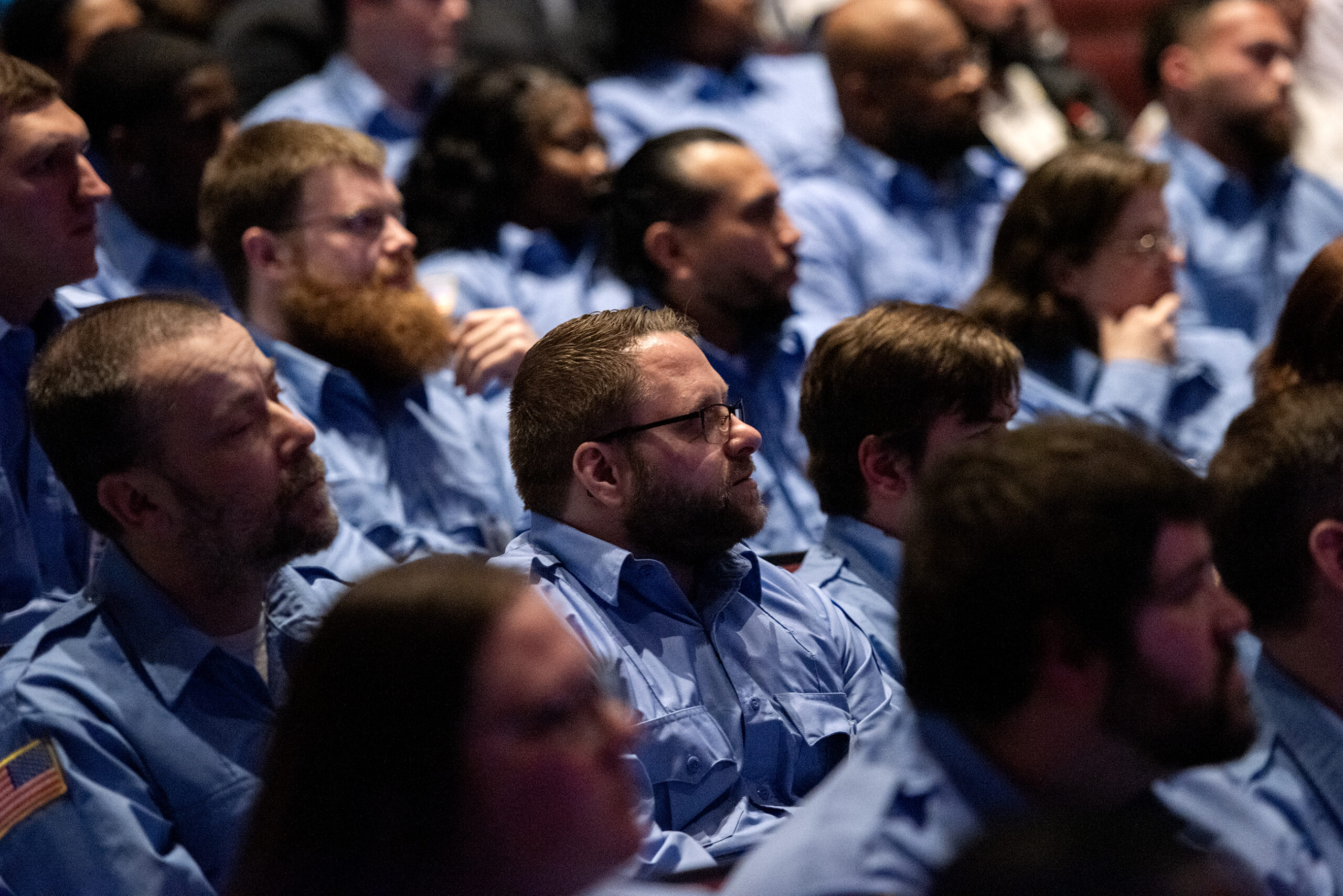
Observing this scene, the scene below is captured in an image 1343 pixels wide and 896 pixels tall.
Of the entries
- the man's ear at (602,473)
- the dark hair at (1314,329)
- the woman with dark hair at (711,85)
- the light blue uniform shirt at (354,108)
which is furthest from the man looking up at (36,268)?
the woman with dark hair at (711,85)

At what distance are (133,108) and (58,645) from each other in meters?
1.85

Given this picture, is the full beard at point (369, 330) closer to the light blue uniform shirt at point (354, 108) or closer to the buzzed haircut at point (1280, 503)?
the light blue uniform shirt at point (354, 108)

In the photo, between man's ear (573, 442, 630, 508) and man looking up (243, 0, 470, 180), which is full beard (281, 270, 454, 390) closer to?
man's ear (573, 442, 630, 508)

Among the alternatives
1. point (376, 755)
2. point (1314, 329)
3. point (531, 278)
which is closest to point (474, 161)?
point (531, 278)

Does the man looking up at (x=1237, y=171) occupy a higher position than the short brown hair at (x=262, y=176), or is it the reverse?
the short brown hair at (x=262, y=176)

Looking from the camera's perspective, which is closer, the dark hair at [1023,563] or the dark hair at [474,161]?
the dark hair at [1023,563]

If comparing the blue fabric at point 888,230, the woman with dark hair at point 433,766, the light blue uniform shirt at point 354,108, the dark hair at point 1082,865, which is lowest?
the blue fabric at point 888,230

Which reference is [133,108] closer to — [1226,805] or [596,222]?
[596,222]

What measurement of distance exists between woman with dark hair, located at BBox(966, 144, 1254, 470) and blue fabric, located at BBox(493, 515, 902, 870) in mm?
1233

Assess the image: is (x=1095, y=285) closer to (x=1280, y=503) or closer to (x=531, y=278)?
(x=531, y=278)

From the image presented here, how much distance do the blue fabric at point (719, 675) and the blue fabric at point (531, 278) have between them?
4.28ft

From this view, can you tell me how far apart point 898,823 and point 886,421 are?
104cm

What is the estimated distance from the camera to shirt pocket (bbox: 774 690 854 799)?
73.5 inches

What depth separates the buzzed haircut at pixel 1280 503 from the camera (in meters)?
1.56
